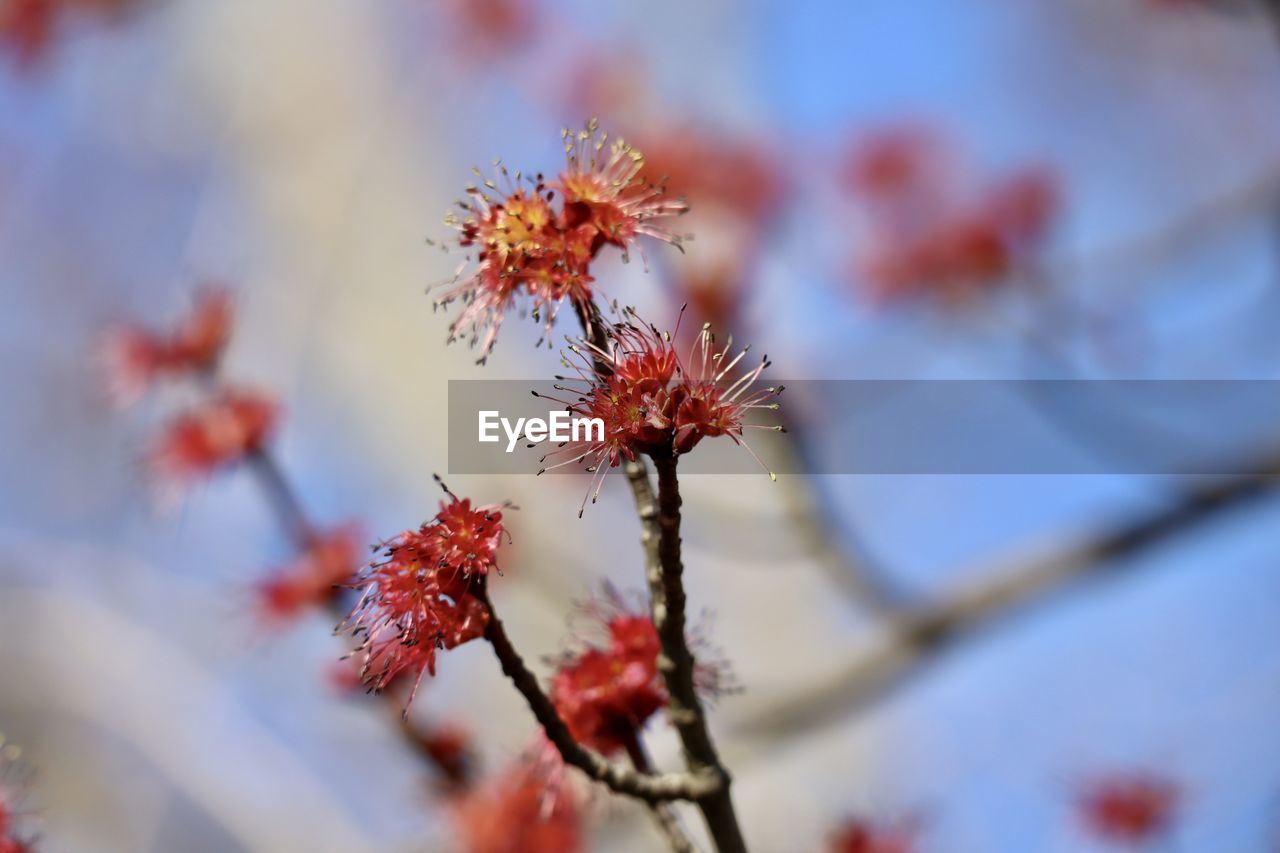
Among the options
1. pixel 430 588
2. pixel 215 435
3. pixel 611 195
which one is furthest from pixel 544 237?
pixel 215 435

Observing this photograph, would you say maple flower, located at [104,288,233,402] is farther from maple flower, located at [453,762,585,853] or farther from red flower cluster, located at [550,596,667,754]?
red flower cluster, located at [550,596,667,754]

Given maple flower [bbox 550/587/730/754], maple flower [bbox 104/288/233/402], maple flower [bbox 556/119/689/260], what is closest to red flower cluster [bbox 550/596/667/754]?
maple flower [bbox 550/587/730/754]

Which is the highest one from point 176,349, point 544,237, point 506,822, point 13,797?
point 176,349

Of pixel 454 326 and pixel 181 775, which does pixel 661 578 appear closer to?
pixel 454 326

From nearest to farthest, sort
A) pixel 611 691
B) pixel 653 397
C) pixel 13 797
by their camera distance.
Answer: pixel 653 397 → pixel 611 691 → pixel 13 797

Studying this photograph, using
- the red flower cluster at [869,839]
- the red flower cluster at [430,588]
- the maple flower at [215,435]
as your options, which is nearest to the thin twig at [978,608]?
the red flower cluster at [869,839]

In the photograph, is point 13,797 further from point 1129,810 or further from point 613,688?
point 1129,810

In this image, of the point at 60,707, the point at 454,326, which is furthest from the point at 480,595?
the point at 60,707
